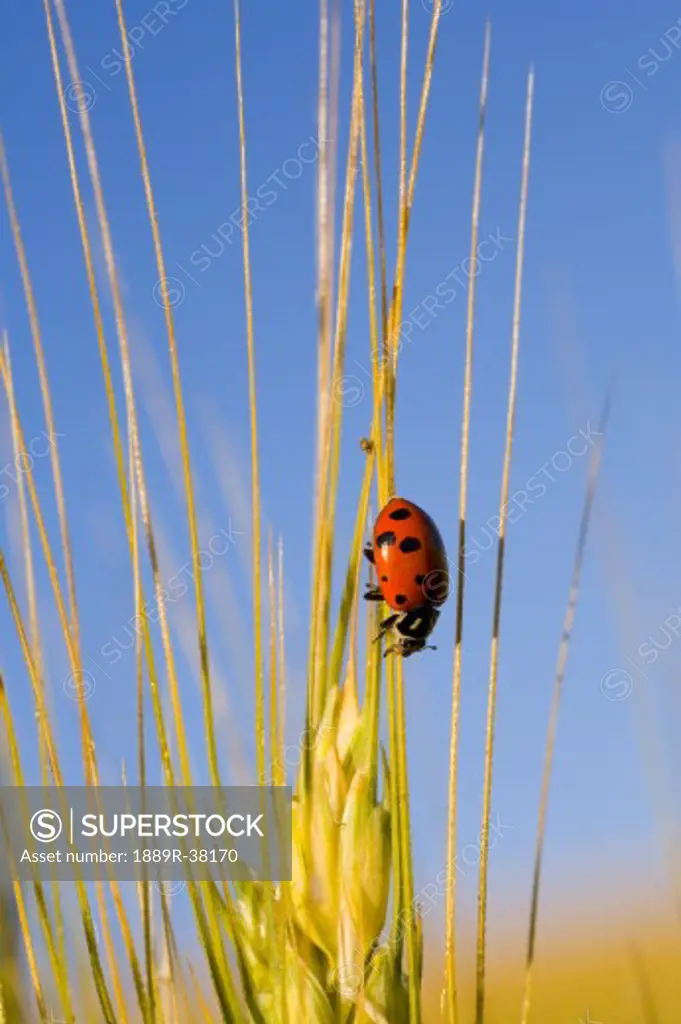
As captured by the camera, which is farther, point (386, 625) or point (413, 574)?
point (413, 574)

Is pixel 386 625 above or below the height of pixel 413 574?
below

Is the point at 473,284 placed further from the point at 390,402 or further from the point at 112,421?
the point at 112,421

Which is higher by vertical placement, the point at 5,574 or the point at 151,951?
the point at 5,574

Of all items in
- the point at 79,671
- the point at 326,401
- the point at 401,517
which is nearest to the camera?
the point at 326,401

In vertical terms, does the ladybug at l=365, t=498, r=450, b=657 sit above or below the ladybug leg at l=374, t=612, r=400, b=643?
above

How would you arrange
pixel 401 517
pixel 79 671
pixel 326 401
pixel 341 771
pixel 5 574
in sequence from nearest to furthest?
pixel 326 401 < pixel 341 771 < pixel 79 671 < pixel 5 574 < pixel 401 517

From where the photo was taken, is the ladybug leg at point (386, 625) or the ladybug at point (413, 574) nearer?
the ladybug leg at point (386, 625)

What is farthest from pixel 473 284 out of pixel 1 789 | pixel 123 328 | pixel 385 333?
pixel 1 789

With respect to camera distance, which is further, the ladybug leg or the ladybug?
the ladybug
